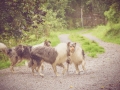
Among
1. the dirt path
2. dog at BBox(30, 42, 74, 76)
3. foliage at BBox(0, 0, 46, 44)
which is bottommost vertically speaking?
the dirt path

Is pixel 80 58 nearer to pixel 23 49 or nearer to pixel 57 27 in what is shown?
pixel 23 49

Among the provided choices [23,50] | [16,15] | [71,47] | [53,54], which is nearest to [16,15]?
[16,15]


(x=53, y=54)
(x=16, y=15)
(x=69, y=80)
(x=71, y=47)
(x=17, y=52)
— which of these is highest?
(x=16, y=15)

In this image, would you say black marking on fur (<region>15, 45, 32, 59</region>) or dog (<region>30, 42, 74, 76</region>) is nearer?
dog (<region>30, 42, 74, 76</region>)

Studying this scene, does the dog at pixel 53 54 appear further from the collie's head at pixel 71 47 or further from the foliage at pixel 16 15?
the foliage at pixel 16 15

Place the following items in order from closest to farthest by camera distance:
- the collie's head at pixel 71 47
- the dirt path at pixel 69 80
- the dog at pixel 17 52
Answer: the dirt path at pixel 69 80 → the collie's head at pixel 71 47 → the dog at pixel 17 52

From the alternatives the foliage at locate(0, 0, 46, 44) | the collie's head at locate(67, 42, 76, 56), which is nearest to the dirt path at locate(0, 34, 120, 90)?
the collie's head at locate(67, 42, 76, 56)

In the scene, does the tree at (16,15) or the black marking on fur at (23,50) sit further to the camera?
the black marking on fur at (23,50)

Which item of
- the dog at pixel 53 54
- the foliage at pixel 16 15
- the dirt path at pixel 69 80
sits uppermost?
the foliage at pixel 16 15

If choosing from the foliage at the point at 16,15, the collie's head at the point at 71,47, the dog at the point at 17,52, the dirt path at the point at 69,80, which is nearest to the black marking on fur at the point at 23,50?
the dog at the point at 17,52

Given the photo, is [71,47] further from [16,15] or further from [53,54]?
[16,15]

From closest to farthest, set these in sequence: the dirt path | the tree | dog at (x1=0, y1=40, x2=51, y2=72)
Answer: the dirt path → the tree → dog at (x1=0, y1=40, x2=51, y2=72)

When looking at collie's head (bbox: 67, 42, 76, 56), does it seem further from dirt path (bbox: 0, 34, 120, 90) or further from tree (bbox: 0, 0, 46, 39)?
tree (bbox: 0, 0, 46, 39)

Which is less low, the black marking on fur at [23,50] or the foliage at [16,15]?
the foliage at [16,15]
